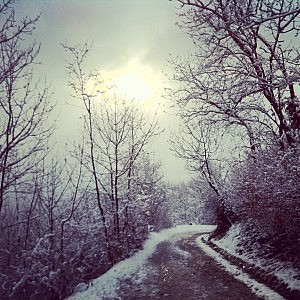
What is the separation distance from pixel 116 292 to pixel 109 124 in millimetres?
11346

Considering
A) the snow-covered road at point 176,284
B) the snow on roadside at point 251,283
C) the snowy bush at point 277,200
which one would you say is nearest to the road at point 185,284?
the snow-covered road at point 176,284

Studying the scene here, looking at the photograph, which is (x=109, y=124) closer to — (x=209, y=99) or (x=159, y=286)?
(x=209, y=99)

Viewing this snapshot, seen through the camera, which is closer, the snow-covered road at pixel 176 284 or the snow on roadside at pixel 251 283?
the snow on roadside at pixel 251 283

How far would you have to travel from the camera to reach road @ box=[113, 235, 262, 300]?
8.84m

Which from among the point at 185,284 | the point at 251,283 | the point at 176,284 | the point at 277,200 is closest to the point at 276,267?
the point at 251,283

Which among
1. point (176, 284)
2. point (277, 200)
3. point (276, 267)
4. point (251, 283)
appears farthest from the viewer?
point (176, 284)

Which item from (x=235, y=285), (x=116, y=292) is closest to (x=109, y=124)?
(x=116, y=292)

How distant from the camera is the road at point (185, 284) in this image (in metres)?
8.84

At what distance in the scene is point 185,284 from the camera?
1041cm

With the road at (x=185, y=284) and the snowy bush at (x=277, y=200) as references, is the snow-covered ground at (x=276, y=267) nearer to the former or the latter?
the snowy bush at (x=277, y=200)

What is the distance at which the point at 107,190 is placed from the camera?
66.1 feet

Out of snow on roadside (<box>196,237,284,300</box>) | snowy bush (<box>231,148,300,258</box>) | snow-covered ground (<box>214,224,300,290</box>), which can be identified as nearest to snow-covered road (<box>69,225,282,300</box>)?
snow on roadside (<box>196,237,284,300</box>)

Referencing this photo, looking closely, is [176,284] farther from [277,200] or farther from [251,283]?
[277,200]

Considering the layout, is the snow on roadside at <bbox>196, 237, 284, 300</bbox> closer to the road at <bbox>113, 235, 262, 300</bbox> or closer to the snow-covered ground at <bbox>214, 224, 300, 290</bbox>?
the road at <bbox>113, 235, 262, 300</bbox>
